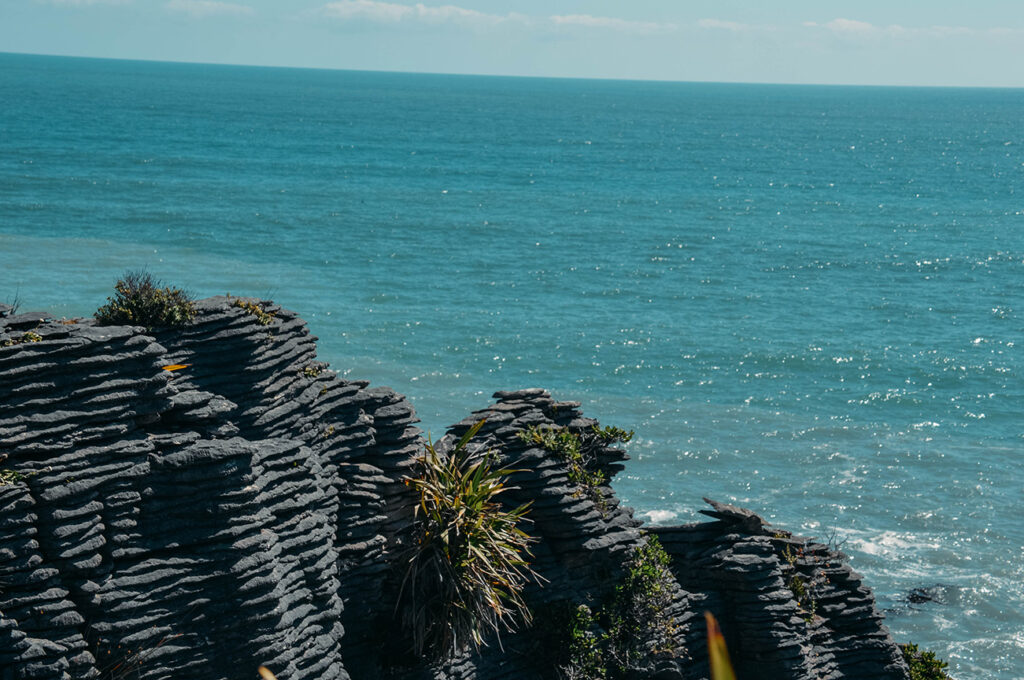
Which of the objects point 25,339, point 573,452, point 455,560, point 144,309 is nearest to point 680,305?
point 573,452

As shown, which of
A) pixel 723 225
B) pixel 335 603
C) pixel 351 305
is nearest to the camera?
pixel 335 603

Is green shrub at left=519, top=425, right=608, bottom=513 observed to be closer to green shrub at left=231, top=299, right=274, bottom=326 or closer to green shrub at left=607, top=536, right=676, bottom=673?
green shrub at left=607, top=536, right=676, bottom=673

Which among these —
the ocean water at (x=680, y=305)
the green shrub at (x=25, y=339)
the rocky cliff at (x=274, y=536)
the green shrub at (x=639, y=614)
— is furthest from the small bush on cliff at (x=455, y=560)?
the ocean water at (x=680, y=305)

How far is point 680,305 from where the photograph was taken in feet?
263

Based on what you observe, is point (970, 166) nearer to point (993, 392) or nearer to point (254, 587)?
point (993, 392)

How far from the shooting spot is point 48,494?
55.8 ft

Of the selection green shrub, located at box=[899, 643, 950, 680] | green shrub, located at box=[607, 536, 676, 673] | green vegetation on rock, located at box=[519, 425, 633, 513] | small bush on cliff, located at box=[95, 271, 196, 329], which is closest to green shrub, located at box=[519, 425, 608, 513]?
green vegetation on rock, located at box=[519, 425, 633, 513]

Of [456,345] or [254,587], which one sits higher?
[254,587]

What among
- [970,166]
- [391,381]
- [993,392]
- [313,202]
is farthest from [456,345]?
[970,166]

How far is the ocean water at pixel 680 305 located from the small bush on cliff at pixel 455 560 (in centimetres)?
2083

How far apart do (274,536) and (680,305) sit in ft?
208

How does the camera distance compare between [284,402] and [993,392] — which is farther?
[993,392]

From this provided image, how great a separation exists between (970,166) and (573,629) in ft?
612

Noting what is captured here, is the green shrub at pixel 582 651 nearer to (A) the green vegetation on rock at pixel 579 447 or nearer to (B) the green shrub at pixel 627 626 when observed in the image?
(B) the green shrub at pixel 627 626
